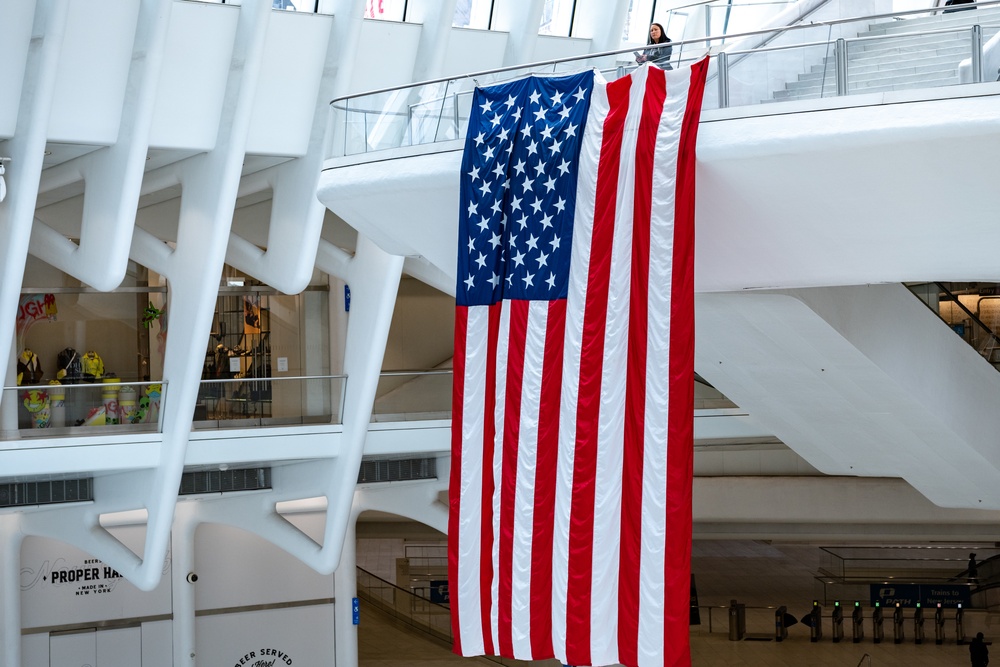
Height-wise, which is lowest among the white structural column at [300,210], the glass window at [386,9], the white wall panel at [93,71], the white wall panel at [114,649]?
the white wall panel at [114,649]

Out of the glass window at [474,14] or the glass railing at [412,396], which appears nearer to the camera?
the glass window at [474,14]

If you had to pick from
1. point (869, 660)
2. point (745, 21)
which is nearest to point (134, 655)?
point (869, 660)

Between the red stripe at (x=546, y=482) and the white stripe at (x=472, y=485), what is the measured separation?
2.44 ft

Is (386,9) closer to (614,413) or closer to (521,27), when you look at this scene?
(521,27)

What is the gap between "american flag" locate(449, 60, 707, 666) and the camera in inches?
443

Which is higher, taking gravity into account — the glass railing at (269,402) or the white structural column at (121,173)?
the white structural column at (121,173)

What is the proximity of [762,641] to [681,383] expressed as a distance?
1576cm

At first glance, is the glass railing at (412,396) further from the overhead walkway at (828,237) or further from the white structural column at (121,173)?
the overhead walkway at (828,237)

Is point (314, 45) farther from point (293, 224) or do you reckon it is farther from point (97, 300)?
point (97, 300)

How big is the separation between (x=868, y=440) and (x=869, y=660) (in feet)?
27.1

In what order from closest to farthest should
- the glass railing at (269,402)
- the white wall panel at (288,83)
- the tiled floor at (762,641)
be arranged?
1. the white wall panel at (288,83)
2. the glass railing at (269,402)
3. the tiled floor at (762,641)

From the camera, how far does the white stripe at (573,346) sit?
38.4ft

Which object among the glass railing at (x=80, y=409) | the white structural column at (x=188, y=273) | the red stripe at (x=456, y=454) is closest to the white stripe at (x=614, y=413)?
the red stripe at (x=456, y=454)

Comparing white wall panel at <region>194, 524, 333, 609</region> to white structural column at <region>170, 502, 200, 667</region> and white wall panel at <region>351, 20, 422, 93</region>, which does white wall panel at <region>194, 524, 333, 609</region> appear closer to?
white structural column at <region>170, 502, 200, 667</region>
